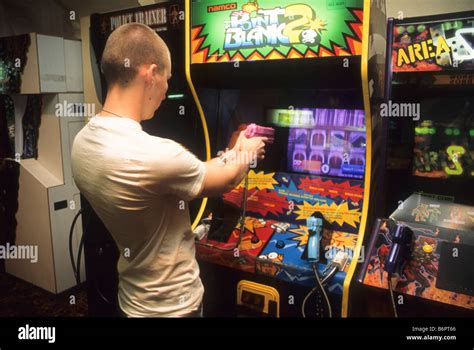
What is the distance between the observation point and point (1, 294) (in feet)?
11.6

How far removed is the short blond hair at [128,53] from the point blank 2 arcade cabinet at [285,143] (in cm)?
50

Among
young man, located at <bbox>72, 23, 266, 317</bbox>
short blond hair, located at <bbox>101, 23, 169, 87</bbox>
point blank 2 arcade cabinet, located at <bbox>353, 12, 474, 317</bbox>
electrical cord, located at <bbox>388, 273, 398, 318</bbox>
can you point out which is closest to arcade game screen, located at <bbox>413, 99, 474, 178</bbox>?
point blank 2 arcade cabinet, located at <bbox>353, 12, 474, 317</bbox>

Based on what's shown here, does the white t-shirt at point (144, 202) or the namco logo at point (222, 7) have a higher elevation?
the namco logo at point (222, 7)

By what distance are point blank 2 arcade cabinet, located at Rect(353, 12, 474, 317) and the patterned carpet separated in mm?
2599

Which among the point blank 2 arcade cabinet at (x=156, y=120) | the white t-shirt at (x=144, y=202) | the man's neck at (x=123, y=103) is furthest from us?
the point blank 2 arcade cabinet at (x=156, y=120)

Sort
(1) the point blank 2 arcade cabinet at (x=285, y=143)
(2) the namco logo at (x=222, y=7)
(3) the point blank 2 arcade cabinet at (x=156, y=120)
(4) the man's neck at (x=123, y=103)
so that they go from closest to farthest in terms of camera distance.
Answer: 1. (4) the man's neck at (x=123, y=103)
2. (1) the point blank 2 arcade cabinet at (x=285, y=143)
3. (2) the namco logo at (x=222, y=7)
4. (3) the point blank 2 arcade cabinet at (x=156, y=120)

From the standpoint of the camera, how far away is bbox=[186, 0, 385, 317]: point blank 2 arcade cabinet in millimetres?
1637

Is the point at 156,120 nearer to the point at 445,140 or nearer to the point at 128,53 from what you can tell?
the point at 128,53

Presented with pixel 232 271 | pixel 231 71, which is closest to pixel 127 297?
pixel 232 271

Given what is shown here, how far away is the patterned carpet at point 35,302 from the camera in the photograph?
3254 mm

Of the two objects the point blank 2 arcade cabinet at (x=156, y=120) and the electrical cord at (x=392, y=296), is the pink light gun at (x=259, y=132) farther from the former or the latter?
the electrical cord at (x=392, y=296)

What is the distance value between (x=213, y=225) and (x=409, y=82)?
1108 millimetres

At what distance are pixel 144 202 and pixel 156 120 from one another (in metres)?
1.34

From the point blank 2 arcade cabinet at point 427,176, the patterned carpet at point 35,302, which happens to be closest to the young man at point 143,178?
the point blank 2 arcade cabinet at point 427,176
